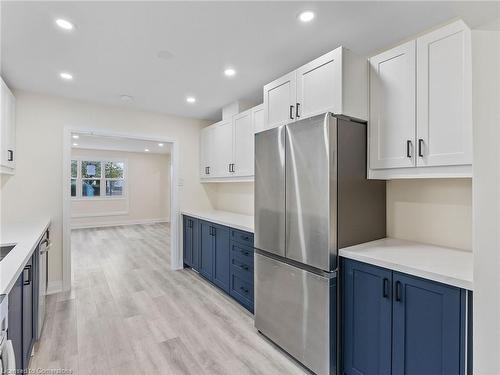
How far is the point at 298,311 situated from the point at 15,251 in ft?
6.60

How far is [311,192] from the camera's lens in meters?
1.88

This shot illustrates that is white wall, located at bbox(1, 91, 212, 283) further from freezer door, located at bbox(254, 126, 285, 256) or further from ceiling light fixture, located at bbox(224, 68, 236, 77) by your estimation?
freezer door, located at bbox(254, 126, 285, 256)

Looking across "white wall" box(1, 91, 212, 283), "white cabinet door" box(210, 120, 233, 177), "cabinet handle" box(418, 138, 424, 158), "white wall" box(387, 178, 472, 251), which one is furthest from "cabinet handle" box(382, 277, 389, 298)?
"white wall" box(1, 91, 212, 283)

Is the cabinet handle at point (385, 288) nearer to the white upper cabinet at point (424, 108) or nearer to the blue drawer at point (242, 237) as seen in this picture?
the white upper cabinet at point (424, 108)

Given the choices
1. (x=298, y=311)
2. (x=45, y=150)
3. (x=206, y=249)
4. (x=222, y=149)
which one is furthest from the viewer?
(x=222, y=149)

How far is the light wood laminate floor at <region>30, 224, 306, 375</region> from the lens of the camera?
2.01 metres

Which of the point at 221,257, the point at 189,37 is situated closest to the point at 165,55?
A: the point at 189,37

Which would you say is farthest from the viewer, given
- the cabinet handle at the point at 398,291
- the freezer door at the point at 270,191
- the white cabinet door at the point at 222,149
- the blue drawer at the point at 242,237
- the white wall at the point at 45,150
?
the white cabinet door at the point at 222,149

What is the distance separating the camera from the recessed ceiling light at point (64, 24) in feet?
6.07

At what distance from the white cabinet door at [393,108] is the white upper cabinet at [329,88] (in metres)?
0.09

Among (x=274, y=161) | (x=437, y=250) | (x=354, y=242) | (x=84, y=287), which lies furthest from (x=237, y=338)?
(x=84, y=287)

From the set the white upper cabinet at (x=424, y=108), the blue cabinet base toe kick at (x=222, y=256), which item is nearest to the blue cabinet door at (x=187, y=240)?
the blue cabinet base toe kick at (x=222, y=256)

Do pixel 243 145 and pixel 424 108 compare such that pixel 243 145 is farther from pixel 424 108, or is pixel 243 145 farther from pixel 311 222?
pixel 424 108

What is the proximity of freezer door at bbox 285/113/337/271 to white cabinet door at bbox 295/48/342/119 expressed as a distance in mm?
173
